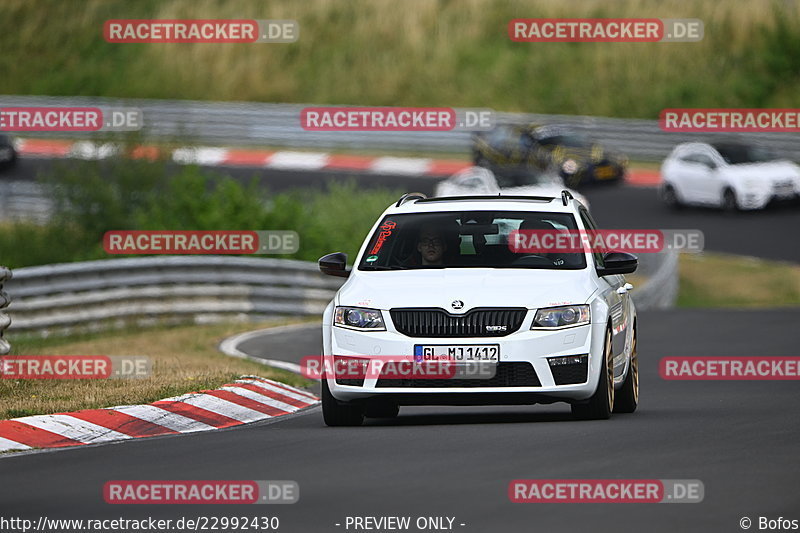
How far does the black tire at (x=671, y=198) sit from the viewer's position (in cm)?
3941

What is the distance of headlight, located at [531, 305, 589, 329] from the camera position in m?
11.8

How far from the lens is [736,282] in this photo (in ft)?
107

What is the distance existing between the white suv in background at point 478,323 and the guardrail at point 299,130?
3395 centimetres

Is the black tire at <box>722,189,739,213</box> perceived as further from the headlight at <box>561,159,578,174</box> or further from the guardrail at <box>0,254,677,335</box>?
the guardrail at <box>0,254,677,335</box>

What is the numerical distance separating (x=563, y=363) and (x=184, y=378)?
4277 millimetres

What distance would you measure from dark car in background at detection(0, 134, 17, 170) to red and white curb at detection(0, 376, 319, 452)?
102ft

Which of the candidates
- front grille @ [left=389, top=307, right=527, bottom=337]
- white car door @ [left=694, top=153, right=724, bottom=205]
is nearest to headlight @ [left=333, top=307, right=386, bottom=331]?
front grille @ [left=389, top=307, right=527, bottom=337]

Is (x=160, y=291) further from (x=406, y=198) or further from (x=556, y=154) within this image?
(x=556, y=154)

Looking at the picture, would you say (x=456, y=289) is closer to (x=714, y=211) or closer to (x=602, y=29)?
(x=714, y=211)

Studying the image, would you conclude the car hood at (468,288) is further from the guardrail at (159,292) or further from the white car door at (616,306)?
the guardrail at (159,292)

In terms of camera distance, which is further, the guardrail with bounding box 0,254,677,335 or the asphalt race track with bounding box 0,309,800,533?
the guardrail with bounding box 0,254,677,335

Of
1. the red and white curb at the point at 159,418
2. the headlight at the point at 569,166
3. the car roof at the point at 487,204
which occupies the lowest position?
the red and white curb at the point at 159,418

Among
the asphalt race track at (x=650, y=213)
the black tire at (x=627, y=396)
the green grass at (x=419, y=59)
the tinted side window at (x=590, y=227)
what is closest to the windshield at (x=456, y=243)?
the tinted side window at (x=590, y=227)

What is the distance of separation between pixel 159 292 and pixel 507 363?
13070 millimetres
